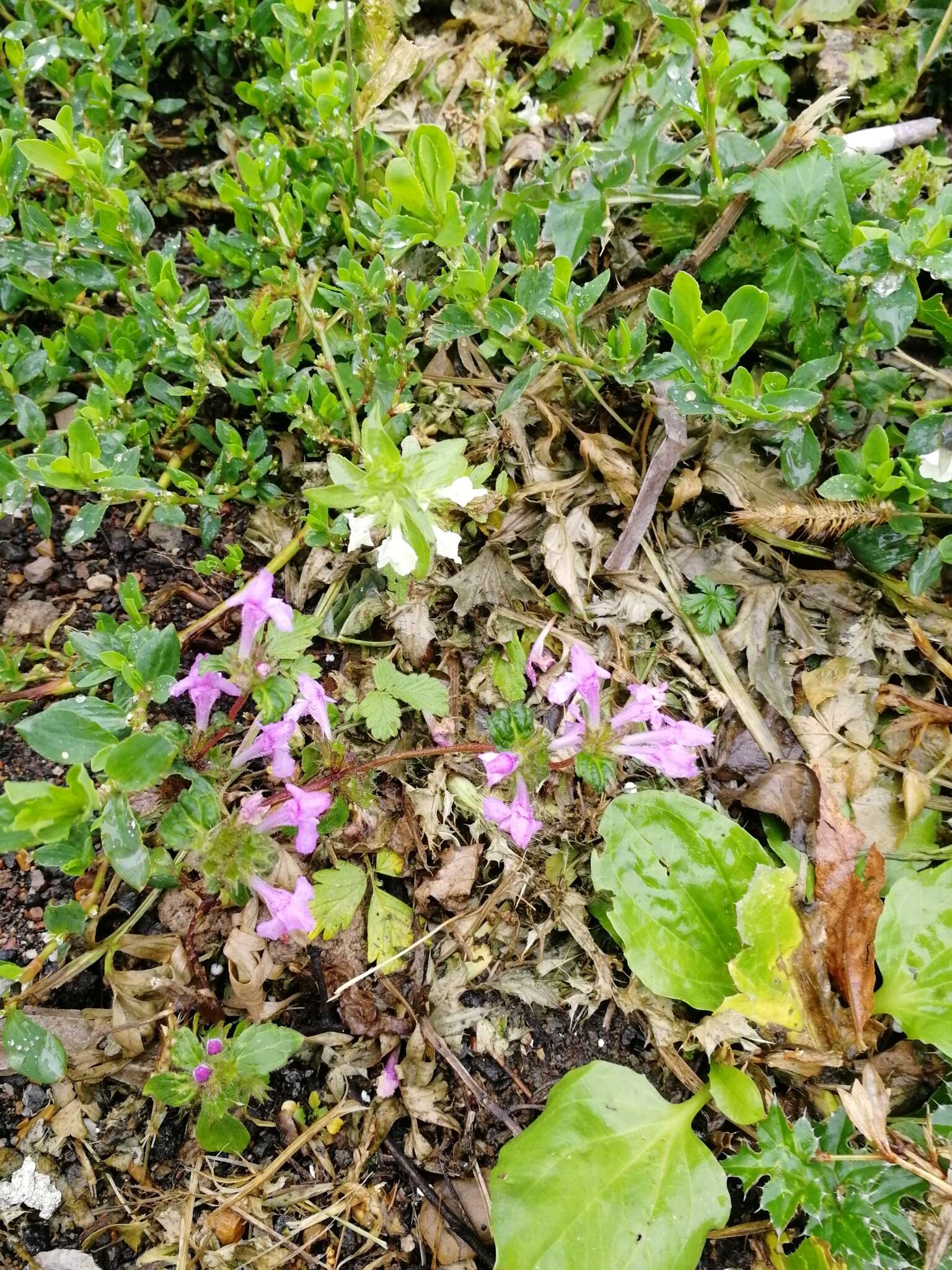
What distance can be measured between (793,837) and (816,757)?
215 mm

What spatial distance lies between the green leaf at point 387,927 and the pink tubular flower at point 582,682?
661mm

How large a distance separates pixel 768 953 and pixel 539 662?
2.75ft

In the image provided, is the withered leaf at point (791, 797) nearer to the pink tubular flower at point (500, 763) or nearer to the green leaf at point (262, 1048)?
the pink tubular flower at point (500, 763)

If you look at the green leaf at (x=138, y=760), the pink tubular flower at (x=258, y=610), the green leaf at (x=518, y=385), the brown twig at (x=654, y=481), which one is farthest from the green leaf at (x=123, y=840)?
the brown twig at (x=654, y=481)

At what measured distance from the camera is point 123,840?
154cm

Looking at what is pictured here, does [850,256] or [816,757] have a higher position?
[850,256]

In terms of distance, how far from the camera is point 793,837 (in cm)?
213

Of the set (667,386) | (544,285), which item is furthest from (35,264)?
(667,386)

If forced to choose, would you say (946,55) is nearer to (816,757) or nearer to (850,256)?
(850,256)

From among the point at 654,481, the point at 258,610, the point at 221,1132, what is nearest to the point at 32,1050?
the point at 221,1132

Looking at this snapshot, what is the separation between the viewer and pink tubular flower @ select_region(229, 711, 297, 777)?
1706 millimetres

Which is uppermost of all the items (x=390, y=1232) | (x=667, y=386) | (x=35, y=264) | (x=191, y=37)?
(x=191, y=37)

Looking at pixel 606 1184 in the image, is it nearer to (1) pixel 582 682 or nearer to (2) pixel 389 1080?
(2) pixel 389 1080

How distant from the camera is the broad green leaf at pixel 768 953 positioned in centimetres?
192
